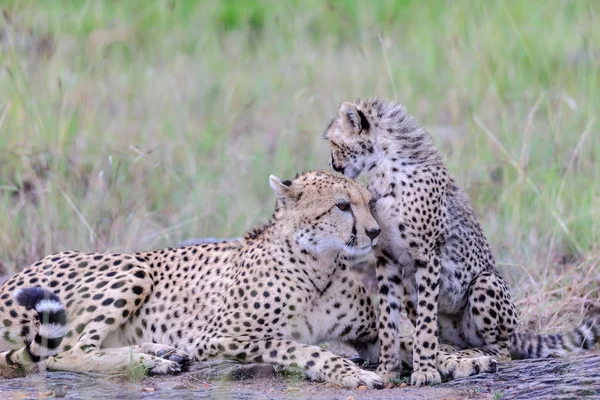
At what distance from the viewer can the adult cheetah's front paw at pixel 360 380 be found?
4.55 metres

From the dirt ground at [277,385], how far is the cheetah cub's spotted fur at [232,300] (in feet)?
0.31

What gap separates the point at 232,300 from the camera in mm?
5133

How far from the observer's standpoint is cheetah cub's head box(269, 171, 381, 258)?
486 cm

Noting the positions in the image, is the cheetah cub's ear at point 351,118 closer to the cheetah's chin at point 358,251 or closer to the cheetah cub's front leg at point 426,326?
the cheetah's chin at point 358,251

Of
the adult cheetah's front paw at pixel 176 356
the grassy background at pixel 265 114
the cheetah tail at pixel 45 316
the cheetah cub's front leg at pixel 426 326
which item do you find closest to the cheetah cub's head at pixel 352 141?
the cheetah cub's front leg at pixel 426 326

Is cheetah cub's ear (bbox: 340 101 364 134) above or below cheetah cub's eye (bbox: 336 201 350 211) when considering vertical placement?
above

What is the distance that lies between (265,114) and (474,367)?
481cm

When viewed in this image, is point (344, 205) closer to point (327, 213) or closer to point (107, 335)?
point (327, 213)

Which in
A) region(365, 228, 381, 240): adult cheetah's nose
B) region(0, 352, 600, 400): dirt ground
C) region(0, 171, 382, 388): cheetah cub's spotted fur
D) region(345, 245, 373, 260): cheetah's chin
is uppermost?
region(365, 228, 381, 240): adult cheetah's nose

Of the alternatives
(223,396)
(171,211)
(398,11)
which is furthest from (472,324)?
(398,11)

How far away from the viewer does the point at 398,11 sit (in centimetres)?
1120

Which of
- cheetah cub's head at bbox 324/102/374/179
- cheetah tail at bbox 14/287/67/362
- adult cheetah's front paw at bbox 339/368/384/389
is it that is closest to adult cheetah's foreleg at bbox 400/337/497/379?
adult cheetah's front paw at bbox 339/368/384/389

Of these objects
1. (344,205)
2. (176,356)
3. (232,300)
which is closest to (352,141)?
(344,205)

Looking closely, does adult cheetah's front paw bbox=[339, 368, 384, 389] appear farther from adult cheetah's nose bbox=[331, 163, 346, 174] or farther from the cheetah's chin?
adult cheetah's nose bbox=[331, 163, 346, 174]
